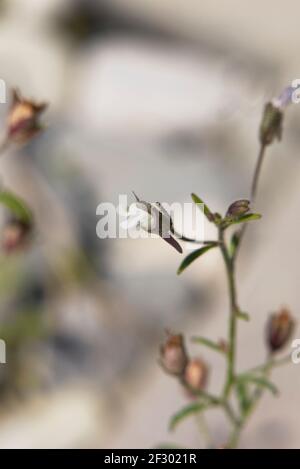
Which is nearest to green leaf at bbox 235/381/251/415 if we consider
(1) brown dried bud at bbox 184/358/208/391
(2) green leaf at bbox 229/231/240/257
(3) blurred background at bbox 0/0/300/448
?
(1) brown dried bud at bbox 184/358/208/391

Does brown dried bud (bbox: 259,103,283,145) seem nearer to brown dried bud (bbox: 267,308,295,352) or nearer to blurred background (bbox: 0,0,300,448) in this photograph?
brown dried bud (bbox: 267,308,295,352)

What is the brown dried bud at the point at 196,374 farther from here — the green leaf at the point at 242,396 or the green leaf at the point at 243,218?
the green leaf at the point at 243,218

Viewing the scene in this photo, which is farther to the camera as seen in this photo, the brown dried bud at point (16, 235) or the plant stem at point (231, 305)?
the brown dried bud at point (16, 235)

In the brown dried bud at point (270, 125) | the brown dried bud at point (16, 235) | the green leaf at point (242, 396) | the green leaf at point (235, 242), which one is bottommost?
the green leaf at point (242, 396)

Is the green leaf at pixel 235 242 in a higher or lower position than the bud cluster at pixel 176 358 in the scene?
higher

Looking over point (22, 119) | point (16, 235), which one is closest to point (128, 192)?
point (16, 235)

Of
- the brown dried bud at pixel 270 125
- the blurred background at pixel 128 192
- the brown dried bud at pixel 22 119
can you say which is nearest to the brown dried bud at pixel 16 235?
the brown dried bud at pixel 22 119
